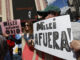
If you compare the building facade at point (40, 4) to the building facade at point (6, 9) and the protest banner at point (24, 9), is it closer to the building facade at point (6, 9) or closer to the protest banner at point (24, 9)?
the building facade at point (6, 9)

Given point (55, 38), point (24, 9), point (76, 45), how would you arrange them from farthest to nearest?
point (24, 9)
point (55, 38)
point (76, 45)

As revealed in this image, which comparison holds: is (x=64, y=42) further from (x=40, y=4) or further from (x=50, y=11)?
(x=40, y=4)

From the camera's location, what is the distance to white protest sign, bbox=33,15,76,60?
48.4 inches

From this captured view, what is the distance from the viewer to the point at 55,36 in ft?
4.50

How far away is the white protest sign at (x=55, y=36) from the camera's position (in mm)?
→ 1230

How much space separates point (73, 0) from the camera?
1728cm

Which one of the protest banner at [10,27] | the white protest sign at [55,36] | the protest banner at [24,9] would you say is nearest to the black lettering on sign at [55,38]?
the white protest sign at [55,36]

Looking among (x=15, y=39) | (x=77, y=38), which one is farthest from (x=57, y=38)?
(x=15, y=39)

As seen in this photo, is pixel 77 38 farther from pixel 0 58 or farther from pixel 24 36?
pixel 24 36

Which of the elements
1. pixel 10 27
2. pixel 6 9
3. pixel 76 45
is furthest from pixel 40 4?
pixel 76 45

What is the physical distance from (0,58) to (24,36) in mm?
733

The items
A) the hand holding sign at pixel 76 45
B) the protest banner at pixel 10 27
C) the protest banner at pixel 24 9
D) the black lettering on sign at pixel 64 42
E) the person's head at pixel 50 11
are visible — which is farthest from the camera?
the protest banner at pixel 24 9

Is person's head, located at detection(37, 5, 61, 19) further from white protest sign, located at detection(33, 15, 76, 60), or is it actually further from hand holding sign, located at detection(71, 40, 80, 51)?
hand holding sign, located at detection(71, 40, 80, 51)

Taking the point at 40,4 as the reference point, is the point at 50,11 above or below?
below
